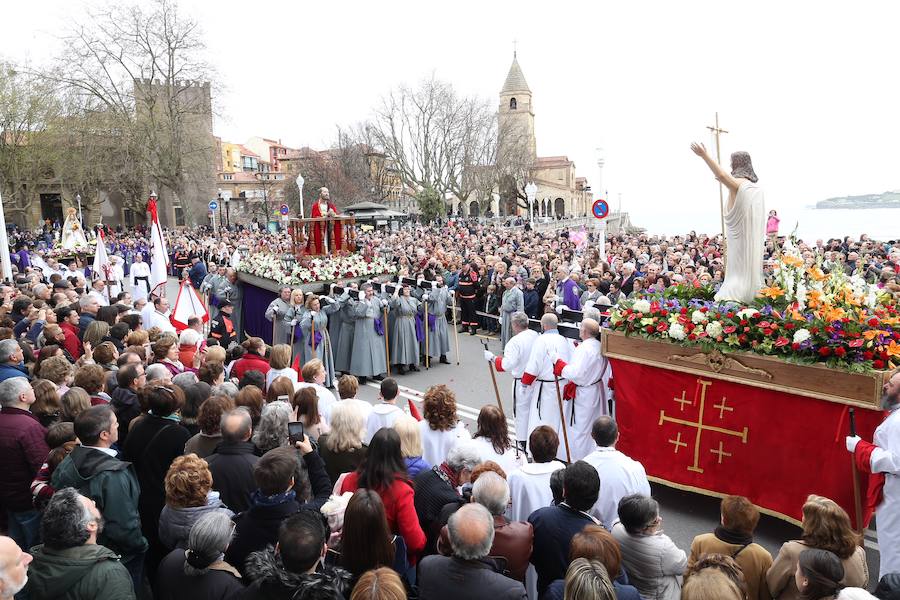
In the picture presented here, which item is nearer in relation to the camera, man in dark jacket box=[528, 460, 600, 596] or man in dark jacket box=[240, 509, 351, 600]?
man in dark jacket box=[240, 509, 351, 600]

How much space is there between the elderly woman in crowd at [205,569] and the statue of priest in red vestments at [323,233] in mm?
11668

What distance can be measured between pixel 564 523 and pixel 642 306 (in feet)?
12.1

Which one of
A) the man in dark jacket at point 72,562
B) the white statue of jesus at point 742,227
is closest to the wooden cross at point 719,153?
the white statue of jesus at point 742,227

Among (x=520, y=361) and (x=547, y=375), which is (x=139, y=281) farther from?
(x=547, y=375)

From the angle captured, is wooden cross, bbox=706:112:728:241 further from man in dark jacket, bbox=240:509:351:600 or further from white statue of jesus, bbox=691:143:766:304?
man in dark jacket, bbox=240:509:351:600

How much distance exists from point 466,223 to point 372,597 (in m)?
46.6

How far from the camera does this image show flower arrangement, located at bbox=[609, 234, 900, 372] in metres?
5.51

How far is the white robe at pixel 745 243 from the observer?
21.8ft

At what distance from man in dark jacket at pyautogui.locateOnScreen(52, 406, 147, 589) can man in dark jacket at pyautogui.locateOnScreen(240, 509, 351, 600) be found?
1504 millimetres

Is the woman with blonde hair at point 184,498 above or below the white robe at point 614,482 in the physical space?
above

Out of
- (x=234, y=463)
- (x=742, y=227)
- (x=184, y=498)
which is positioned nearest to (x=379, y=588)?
(x=184, y=498)

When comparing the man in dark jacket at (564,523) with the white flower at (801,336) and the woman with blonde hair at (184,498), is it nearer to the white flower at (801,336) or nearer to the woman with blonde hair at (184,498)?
the woman with blonde hair at (184,498)

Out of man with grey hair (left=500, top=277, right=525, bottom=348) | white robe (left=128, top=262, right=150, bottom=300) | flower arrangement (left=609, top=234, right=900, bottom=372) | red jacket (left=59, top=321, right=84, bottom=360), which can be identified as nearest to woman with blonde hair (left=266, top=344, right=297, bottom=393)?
Answer: red jacket (left=59, top=321, right=84, bottom=360)

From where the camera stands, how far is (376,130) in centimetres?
5488
